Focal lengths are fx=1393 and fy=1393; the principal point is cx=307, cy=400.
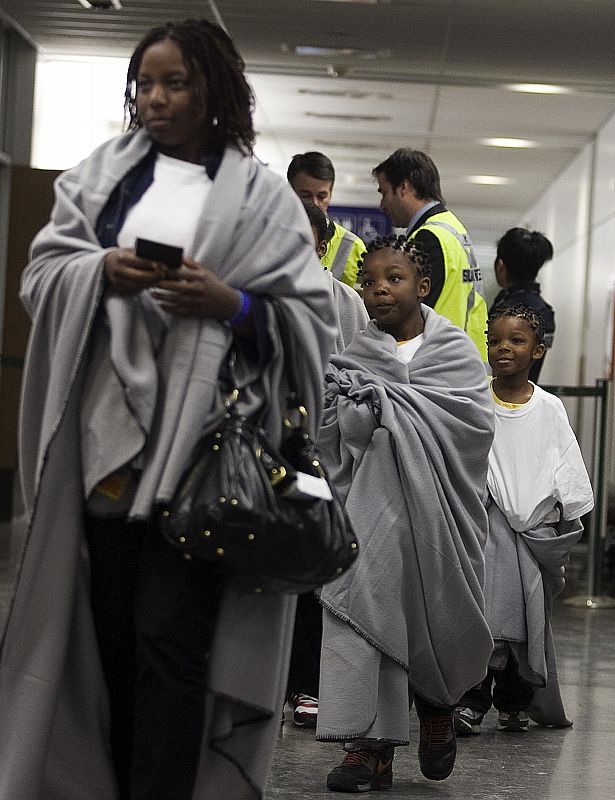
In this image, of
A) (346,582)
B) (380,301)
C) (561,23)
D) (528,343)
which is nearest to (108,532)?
(346,582)

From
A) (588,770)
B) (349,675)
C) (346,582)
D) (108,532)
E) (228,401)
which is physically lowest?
(588,770)

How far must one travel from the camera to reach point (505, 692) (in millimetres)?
4863

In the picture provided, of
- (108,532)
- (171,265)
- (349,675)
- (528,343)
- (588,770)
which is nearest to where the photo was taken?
(171,265)

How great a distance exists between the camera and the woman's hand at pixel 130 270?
96.6 inches

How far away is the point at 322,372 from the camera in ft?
8.96

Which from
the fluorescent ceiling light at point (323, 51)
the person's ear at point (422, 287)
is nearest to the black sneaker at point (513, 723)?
the person's ear at point (422, 287)

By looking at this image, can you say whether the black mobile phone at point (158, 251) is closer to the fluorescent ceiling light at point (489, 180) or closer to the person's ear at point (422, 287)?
the person's ear at point (422, 287)

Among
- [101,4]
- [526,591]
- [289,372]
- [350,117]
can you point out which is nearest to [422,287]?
[526,591]

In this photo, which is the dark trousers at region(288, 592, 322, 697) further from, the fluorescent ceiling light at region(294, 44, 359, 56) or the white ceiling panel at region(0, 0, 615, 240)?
the fluorescent ceiling light at region(294, 44, 359, 56)

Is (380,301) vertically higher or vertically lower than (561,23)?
lower

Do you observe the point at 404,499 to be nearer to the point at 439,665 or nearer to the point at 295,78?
the point at 439,665

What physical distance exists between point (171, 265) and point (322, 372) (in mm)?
436

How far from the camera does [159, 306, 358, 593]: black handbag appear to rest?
237 centimetres

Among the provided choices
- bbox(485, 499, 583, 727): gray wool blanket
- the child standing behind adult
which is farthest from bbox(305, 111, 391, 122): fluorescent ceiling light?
bbox(485, 499, 583, 727): gray wool blanket
